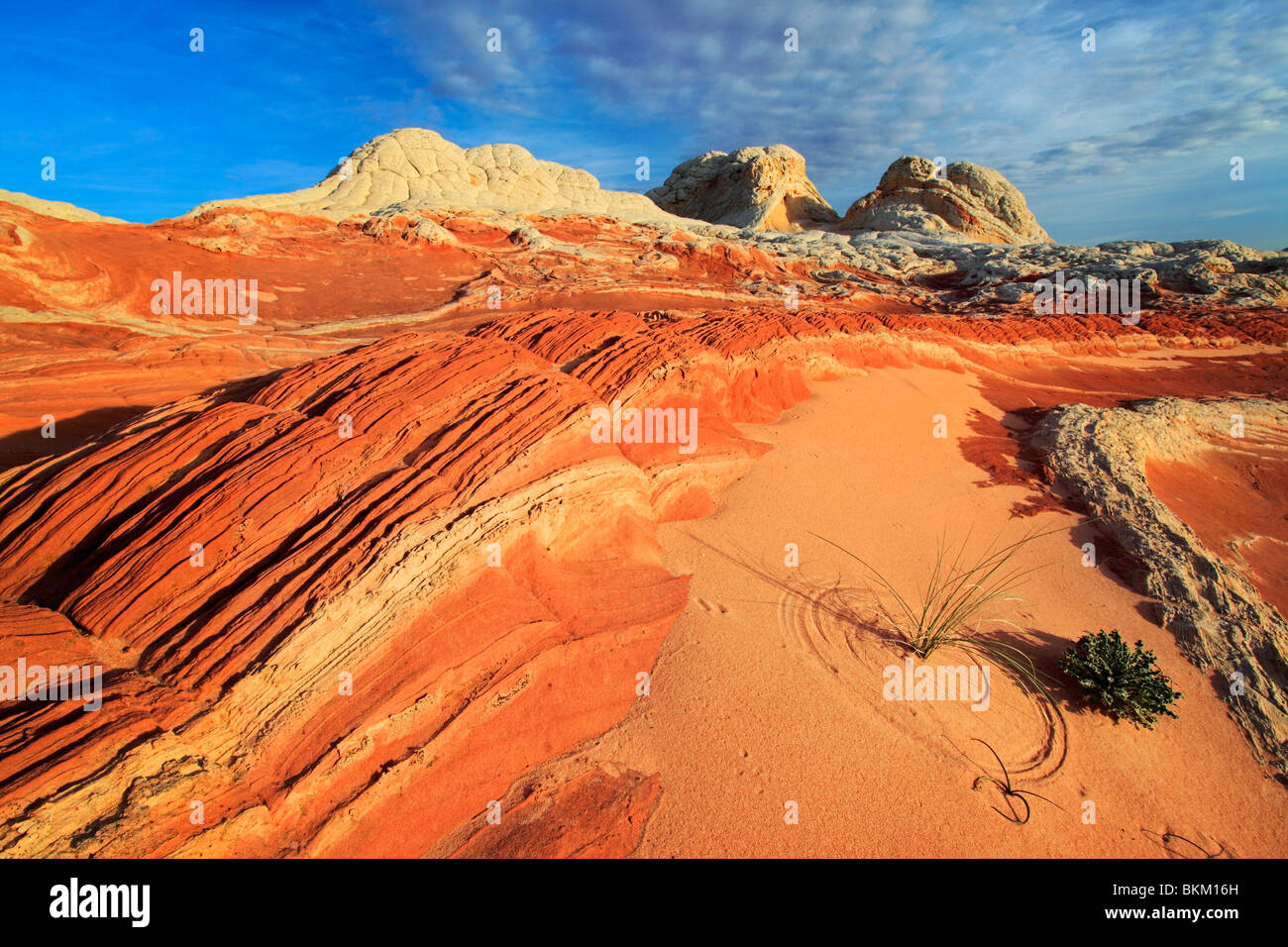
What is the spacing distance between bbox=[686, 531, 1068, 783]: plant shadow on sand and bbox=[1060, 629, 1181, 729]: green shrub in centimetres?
23

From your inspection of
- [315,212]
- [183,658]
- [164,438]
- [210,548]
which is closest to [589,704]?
[183,658]

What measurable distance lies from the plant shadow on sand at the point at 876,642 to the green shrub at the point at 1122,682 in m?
0.23

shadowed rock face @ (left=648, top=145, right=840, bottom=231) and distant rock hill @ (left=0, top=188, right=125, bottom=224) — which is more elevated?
shadowed rock face @ (left=648, top=145, right=840, bottom=231)

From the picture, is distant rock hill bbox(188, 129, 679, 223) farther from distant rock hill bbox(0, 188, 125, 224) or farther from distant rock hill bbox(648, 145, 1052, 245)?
distant rock hill bbox(648, 145, 1052, 245)

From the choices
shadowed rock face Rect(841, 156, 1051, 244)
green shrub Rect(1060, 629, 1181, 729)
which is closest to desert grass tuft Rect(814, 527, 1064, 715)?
green shrub Rect(1060, 629, 1181, 729)

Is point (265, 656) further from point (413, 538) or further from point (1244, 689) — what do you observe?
point (1244, 689)

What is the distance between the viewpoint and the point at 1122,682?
457 centimetres

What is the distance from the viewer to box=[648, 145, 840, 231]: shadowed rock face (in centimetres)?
5075

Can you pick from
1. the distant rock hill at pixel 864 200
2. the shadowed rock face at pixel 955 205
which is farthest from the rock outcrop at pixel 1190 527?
the shadowed rock face at pixel 955 205

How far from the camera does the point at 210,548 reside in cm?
370

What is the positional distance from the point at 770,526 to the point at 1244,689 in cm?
439

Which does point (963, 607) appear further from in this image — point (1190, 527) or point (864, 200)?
point (864, 200)

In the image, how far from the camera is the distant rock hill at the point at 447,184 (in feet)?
95.9

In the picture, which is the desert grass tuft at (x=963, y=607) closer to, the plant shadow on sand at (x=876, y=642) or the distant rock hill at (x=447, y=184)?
the plant shadow on sand at (x=876, y=642)
